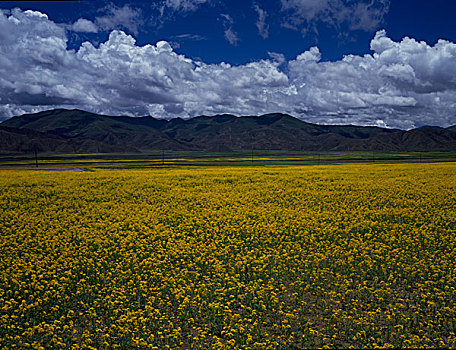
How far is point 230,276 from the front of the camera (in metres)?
10.0

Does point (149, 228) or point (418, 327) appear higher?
point (149, 228)

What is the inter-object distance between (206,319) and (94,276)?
13.3 feet

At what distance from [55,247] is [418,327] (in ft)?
37.3

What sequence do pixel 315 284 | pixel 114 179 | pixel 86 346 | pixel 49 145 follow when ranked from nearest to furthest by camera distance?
pixel 86 346
pixel 315 284
pixel 114 179
pixel 49 145

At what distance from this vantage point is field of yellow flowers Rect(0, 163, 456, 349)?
23.6ft

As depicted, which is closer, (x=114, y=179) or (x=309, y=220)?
(x=309, y=220)

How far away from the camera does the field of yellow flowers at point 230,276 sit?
23.6 feet

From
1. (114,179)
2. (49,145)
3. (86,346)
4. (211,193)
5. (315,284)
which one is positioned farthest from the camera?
(49,145)

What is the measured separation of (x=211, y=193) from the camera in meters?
23.2

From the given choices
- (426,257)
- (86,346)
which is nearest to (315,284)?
(426,257)

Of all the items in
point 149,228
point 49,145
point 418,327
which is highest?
point 49,145

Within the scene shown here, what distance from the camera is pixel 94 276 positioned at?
32.8 feet

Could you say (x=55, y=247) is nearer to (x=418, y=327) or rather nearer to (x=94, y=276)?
(x=94, y=276)

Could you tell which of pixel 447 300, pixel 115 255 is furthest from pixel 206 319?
pixel 447 300
